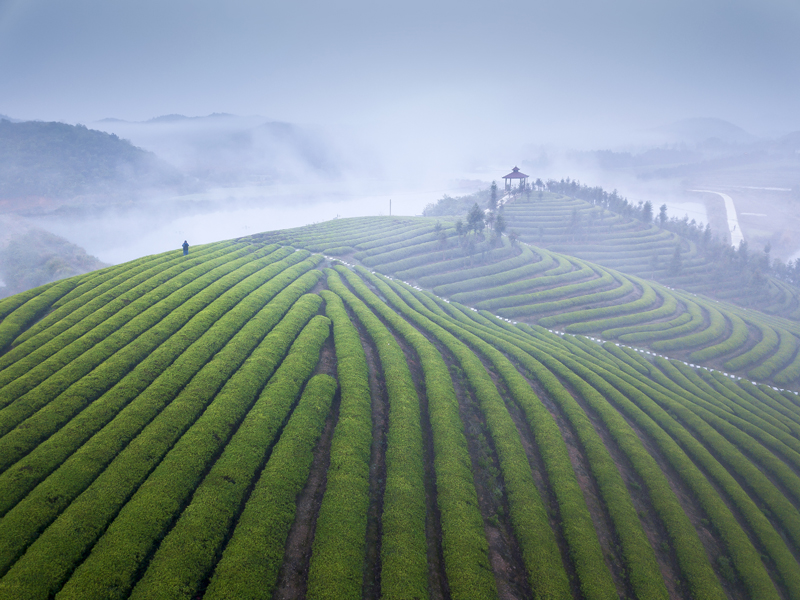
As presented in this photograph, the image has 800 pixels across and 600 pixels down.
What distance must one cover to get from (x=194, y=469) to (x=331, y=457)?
6.15 m

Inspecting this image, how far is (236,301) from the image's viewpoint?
31828mm

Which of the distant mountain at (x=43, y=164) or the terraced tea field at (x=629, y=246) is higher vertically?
the distant mountain at (x=43, y=164)

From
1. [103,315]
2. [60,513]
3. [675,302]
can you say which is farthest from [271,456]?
[675,302]

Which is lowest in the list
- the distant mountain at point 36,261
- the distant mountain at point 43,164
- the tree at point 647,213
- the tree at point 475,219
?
the distant mountain at point 36,261

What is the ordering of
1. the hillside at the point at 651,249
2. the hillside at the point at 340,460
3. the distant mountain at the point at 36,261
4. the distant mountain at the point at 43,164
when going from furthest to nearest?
the distant mountain at the point at 43,164
the hillside at the point at 651,249
the distant mountain at the point at 36,261
the hillside at the point at 340,460

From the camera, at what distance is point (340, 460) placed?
17.3 meters

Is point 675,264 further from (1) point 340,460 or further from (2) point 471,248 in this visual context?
(1) point 340,460

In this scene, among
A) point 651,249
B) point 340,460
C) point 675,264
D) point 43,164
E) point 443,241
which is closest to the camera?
point 340,460

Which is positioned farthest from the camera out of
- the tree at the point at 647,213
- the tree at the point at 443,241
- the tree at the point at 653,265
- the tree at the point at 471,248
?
the tree at the point at 647,213

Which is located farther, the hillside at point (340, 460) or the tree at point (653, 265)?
the tree at point (653, 265)

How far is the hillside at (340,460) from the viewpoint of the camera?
13031 millimetres

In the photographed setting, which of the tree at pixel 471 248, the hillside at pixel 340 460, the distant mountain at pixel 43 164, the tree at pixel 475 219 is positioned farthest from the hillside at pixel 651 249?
the distant mountain at pixel 43 164

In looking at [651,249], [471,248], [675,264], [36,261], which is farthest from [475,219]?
[36,261]

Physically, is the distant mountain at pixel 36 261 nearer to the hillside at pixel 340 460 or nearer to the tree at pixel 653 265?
the hillside at pixel 340 460
